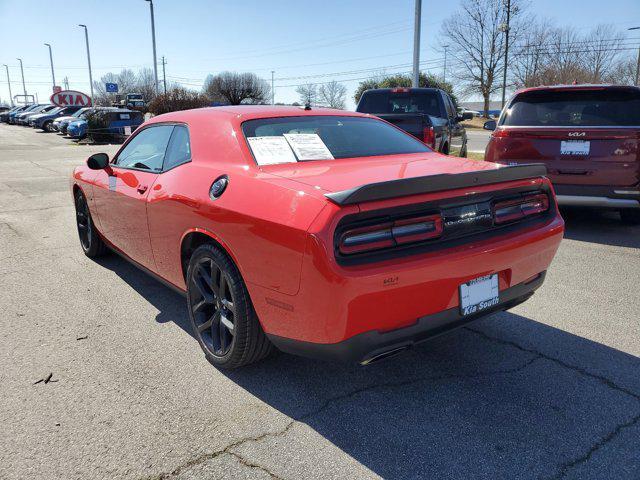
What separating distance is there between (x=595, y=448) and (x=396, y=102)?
865 cm

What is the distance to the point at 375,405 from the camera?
2686 millimetres

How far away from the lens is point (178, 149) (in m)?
3.54

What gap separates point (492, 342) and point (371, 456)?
4.80ft

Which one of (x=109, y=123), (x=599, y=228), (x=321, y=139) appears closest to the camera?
(x=321, y=139)

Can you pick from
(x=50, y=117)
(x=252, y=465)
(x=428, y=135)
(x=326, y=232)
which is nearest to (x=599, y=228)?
(x=428, y=135)

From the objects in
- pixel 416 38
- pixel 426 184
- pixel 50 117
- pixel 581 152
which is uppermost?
pixel 416 38

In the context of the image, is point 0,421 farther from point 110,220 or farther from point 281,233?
point 110,220

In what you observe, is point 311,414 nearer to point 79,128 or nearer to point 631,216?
point 631,216

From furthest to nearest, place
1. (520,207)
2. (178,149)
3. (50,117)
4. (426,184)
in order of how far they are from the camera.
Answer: (50,117), (178,149), (520,207), (426,184)

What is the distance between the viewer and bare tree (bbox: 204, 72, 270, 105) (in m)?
51.1

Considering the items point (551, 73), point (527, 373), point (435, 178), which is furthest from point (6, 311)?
point (551, 73)

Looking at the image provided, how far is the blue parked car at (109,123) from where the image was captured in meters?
23.2

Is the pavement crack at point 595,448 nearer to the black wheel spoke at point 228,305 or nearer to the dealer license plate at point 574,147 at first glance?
the black wheel spoke at point 228,305

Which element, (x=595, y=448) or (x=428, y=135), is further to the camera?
(x=428, y=135)
